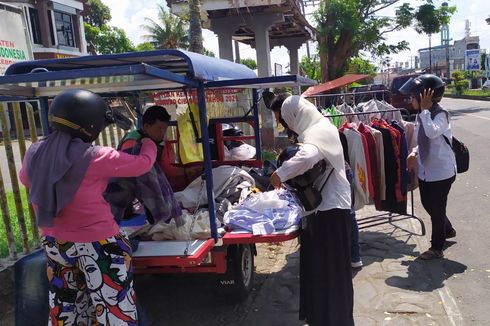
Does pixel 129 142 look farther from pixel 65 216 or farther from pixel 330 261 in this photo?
pixel 330 261

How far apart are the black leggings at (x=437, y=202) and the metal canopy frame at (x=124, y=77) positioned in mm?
1735

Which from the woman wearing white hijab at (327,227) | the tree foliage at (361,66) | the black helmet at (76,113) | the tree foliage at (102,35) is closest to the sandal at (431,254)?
the woman wearing white hijab at (327,227)

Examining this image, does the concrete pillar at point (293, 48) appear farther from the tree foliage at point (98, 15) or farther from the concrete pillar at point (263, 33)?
the tree foliage at point (98, 15)

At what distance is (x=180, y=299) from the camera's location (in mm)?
4410

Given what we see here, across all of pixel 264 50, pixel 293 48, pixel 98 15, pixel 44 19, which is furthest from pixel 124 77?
pixel 98 15

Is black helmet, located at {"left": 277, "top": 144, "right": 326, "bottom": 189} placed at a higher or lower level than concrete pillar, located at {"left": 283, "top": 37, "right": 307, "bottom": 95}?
lower

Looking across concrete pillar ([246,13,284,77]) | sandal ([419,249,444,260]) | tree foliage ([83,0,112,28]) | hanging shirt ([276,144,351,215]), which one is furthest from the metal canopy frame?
tree foliage ([83,0,112,28])

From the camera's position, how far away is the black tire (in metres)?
3.95

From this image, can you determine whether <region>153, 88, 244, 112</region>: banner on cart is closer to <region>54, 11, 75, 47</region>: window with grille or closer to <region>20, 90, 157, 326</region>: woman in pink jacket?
<region>20, 90, 157, 326</region>: woman in pink jacket

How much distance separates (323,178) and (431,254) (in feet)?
7.25

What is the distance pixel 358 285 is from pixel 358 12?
707 inches

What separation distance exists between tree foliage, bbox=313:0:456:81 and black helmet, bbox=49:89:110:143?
17.8 metres

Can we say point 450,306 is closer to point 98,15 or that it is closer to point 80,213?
point 80,213

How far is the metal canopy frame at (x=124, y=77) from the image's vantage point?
2840 millimetres
